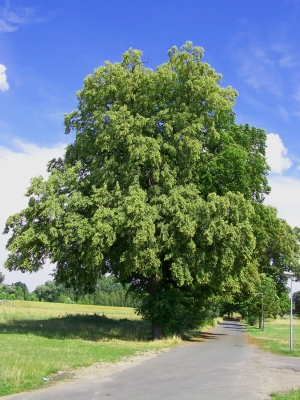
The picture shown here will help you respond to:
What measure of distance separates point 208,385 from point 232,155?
49.4 feet

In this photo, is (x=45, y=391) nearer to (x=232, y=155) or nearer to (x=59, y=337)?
(x=59, y=337)

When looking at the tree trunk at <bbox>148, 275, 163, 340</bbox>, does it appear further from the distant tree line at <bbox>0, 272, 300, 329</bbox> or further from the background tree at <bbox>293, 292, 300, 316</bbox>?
the background tree at <bbox>293, 292, 300, 316</bbox>

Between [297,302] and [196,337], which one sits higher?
[297,302]

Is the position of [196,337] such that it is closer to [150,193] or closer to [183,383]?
[150,193]

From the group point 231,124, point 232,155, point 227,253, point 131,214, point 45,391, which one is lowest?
point 45,391

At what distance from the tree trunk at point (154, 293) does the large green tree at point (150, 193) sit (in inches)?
2.2

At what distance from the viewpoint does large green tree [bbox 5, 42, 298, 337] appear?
65.5ft

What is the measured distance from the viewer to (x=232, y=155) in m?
22.9

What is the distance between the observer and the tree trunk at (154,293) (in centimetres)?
2292

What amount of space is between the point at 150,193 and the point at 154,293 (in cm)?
590

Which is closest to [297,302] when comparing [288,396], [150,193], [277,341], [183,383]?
[277,341]

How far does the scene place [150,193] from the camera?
71.6ft

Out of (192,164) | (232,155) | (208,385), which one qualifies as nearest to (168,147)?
(192,164)

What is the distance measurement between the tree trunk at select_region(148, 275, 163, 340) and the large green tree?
0.19 ft
